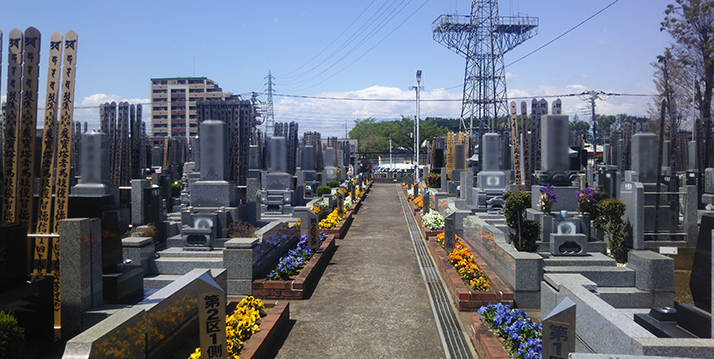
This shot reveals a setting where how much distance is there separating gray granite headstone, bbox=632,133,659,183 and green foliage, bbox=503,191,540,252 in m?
6.67

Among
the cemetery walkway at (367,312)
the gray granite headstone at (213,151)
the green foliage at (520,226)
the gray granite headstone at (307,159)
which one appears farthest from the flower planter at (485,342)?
the gray granite headstone at (307,159)

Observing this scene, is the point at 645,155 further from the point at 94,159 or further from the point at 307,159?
the point at 307,159

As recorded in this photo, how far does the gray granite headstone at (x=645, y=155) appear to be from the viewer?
13953 millimetres

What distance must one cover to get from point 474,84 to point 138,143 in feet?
136

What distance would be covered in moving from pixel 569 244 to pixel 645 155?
260 inches

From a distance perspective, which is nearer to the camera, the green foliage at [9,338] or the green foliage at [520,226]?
the green foliage at [9,338]

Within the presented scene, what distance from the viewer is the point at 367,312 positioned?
26.5 ft

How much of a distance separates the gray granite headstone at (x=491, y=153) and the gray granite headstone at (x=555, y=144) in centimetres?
624

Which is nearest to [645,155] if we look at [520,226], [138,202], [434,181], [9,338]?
[520,226]

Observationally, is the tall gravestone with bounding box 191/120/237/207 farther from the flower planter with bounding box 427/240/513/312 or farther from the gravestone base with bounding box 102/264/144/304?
the flower planter with bounding box 427/240/513/312

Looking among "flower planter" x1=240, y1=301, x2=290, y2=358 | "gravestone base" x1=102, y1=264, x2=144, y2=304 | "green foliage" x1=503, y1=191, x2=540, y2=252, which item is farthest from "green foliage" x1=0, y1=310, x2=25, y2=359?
"green foliage" x1=503, y1=191, x2=540, y2=252

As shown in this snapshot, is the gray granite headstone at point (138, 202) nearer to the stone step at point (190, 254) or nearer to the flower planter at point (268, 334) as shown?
the stone step at point (190, 254)

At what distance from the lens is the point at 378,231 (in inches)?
698

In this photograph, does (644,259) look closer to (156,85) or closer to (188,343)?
(188,343)
